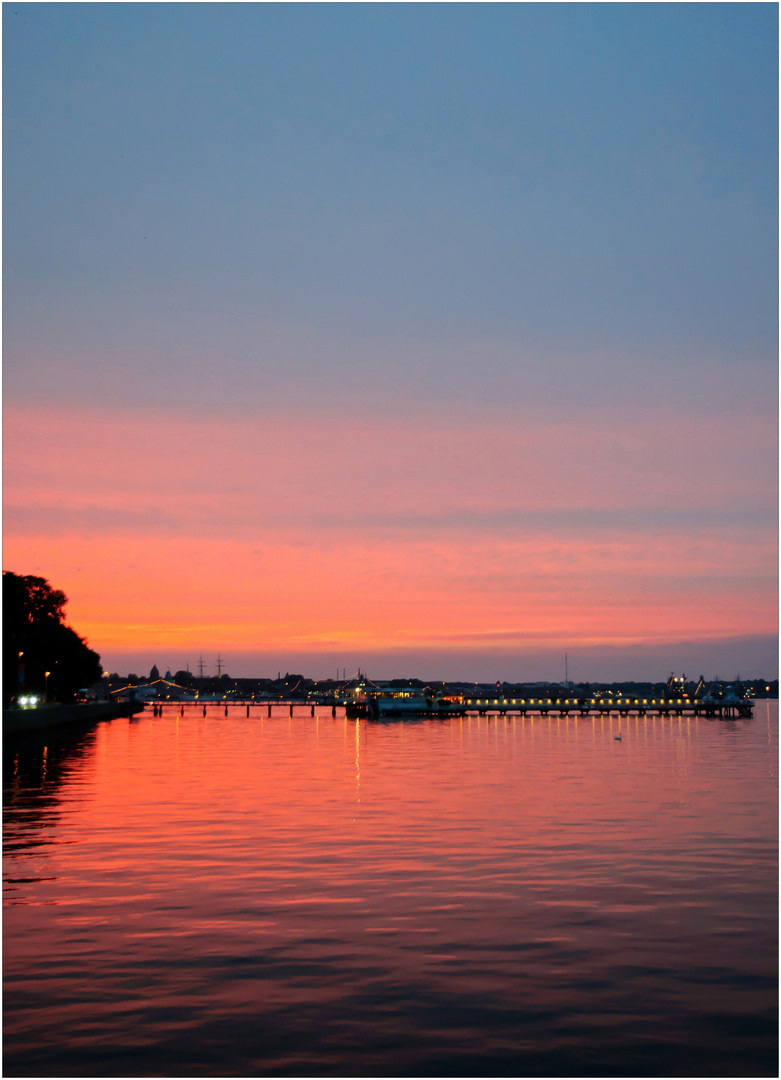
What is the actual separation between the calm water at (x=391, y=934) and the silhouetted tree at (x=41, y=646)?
73335 mm

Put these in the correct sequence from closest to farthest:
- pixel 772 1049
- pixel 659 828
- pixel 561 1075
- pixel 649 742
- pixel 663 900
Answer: pixel 561 1075 < pixel 772 1049 < pixel 663 900 < pixel 659 828 < pixel 649 742

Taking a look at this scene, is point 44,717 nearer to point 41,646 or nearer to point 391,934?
point 41,646

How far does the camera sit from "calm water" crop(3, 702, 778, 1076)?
55.5 feet

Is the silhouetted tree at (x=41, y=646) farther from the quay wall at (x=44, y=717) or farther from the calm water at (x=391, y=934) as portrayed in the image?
the calm water at (x=391, y=934)

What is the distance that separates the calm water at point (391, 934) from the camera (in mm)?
16922

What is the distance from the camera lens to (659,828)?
142 ft

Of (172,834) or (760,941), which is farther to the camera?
(172,834)

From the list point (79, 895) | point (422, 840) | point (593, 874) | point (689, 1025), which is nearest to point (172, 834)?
point (422, 840)

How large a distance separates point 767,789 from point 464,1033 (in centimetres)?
4812

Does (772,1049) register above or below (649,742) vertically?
above

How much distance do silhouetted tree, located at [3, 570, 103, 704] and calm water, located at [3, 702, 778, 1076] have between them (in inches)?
2887

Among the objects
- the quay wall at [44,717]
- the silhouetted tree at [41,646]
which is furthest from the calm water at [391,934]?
the silhouetted tree at [41,646]

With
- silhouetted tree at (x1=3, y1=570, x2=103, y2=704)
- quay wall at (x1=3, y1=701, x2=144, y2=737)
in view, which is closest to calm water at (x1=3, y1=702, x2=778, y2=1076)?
quay wall at (x1=3, y1=701, x2=144, y2=737)

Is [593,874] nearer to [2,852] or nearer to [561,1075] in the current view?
[561,1075]
